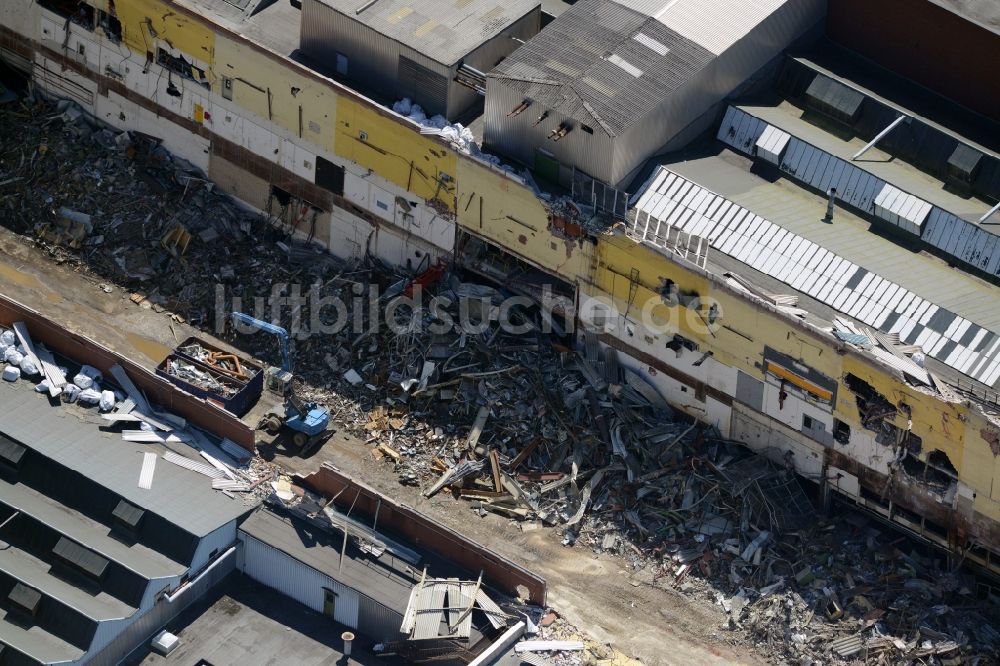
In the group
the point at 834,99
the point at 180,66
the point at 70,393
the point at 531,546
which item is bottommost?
the point at 531,546

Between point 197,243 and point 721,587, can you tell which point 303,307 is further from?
point 721,587

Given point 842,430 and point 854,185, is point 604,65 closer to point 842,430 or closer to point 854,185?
point 854,185

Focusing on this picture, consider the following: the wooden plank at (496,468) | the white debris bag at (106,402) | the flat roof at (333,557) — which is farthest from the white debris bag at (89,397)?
the wooden plank at (496,468)

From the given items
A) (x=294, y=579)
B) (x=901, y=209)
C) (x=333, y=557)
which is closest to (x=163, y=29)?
(x=333, y=557)

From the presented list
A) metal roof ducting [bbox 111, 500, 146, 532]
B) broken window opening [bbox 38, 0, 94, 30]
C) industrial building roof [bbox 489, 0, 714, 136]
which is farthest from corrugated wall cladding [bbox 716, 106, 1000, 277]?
broken window opening [bbox 38, 0, 94, 30]

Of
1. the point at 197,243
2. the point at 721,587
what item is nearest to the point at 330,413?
the point at 197,243

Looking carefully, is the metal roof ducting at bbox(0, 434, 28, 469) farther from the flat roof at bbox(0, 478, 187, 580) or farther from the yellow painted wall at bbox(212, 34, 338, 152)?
the yellow painted wall at bbox(212, 34, 338, 152)

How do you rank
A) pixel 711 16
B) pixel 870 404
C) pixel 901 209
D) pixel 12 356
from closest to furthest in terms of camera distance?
pixel 870 404
pixel 901 209
pixel 12 356
pixel 711 16
